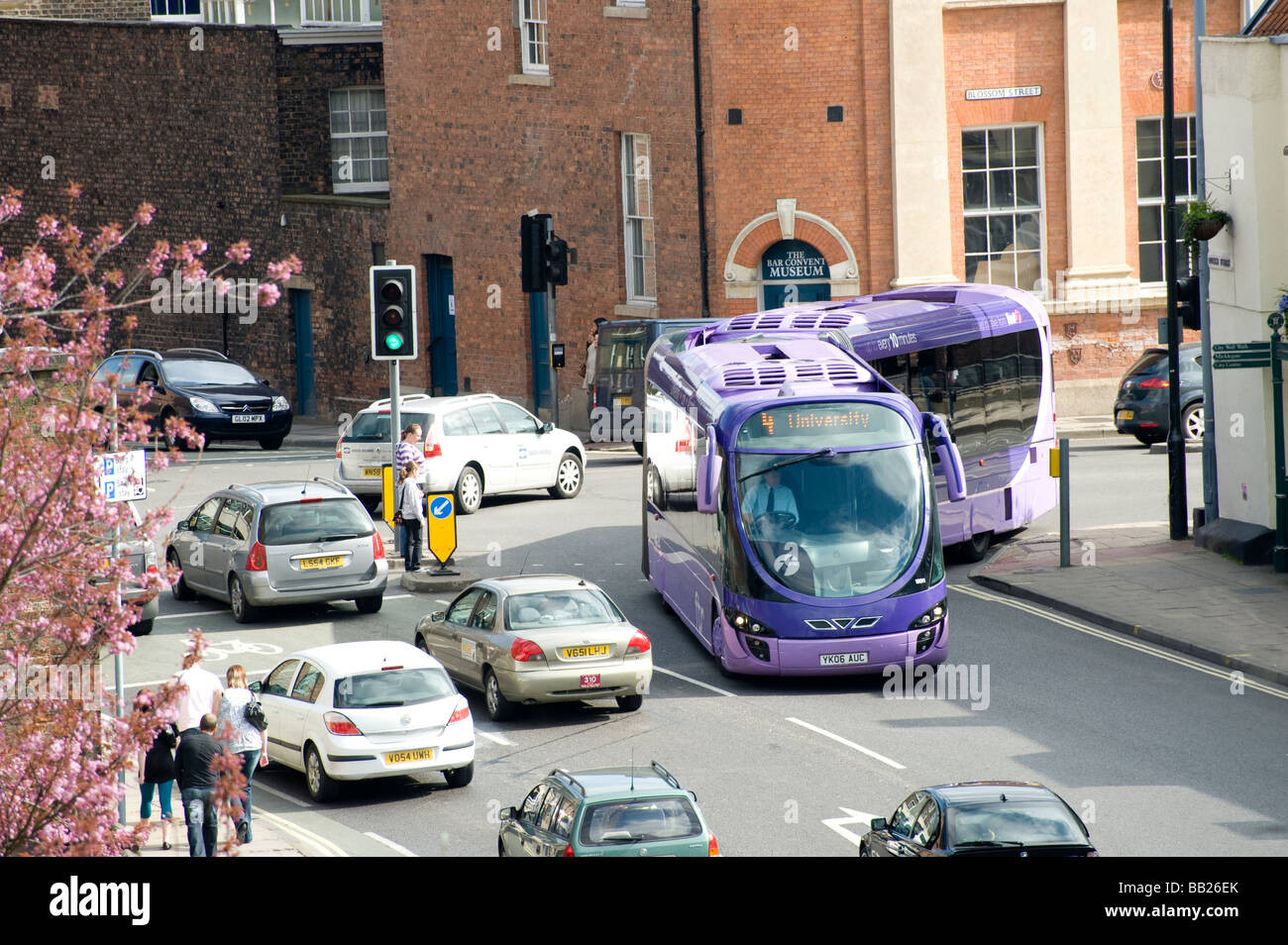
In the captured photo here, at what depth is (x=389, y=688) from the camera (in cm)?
1423

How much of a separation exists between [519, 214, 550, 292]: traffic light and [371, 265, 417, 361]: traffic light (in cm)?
796

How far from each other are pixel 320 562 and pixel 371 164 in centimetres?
2722

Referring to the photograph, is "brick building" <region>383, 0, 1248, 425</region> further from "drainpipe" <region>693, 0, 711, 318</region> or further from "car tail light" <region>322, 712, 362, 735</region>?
"car tail light" <region>322, 712, 362, 735</region>

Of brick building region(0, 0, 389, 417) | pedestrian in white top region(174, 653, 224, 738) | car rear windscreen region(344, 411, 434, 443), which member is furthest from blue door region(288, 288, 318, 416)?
pedestrian in white top region(174, 653, 224, 738)

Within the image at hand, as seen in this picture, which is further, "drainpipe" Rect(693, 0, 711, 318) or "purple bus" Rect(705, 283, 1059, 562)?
"drainpipe" Rect(693, 0, 711, 318)

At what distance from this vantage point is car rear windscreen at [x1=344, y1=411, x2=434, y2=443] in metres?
25.8

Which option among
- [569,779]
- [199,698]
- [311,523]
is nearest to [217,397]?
[311,523]

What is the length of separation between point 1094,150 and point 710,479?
20.0 m

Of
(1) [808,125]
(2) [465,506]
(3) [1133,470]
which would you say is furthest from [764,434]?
(1) [808,125]

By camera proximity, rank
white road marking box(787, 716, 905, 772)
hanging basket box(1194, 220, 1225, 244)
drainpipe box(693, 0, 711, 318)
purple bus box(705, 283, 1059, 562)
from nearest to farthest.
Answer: white road marking box(787, 716, 905, 772)
hanging basket box(1194, 220, 1225, 244)
purple bus box(705, 283, 1059, 562)
drainpipe box(693, 0, 711, 318)

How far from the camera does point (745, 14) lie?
1347 inches

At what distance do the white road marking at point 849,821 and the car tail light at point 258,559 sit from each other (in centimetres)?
919

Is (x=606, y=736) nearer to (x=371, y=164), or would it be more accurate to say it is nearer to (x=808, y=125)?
(x=808, y=125)

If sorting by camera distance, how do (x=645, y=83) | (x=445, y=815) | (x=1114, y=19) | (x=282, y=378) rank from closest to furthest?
1. (x=445, y=815)
2. (x=1114, y=19)
3. (x=645, y=83)
4. (x=282, y=378)
